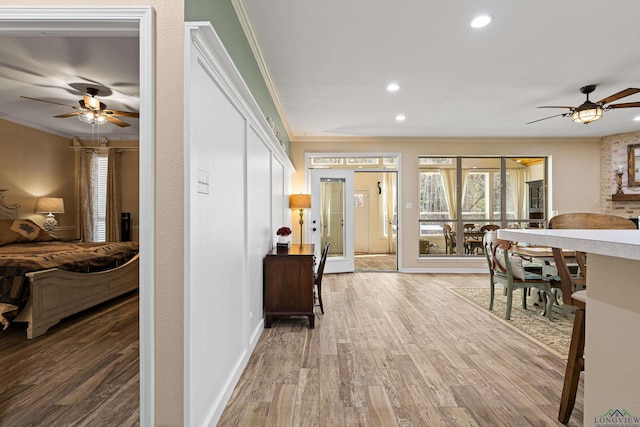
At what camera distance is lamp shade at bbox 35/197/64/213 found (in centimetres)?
534

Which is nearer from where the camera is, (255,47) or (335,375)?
(335,375)

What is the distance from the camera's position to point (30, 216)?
5.34 m

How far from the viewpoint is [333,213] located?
6.47 meters

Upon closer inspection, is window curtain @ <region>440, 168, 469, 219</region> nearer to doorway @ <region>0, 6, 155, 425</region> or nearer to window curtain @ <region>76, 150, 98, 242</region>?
doorway @ <region>0, 6, 155, 425</region>

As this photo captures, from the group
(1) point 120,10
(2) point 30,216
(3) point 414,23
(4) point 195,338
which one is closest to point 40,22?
(1) point 120,10

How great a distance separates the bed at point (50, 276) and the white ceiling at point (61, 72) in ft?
4.98

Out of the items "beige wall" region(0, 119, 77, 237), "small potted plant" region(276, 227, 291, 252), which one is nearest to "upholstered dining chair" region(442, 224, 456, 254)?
"small potted plant" region(276, 227, 291, 252)

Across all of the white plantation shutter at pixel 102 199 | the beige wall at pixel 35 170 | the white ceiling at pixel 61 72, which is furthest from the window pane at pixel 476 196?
the beige wall at pixel 35 170

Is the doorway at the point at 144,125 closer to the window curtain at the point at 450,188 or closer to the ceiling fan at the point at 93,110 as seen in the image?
the ceiling fan at the point at 93,110

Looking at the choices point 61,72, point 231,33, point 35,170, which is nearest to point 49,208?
point 35,170

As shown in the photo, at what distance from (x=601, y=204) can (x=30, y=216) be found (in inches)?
413

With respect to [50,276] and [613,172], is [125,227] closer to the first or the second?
[50,276]

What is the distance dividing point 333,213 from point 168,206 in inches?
201

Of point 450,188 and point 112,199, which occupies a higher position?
point 450,188
